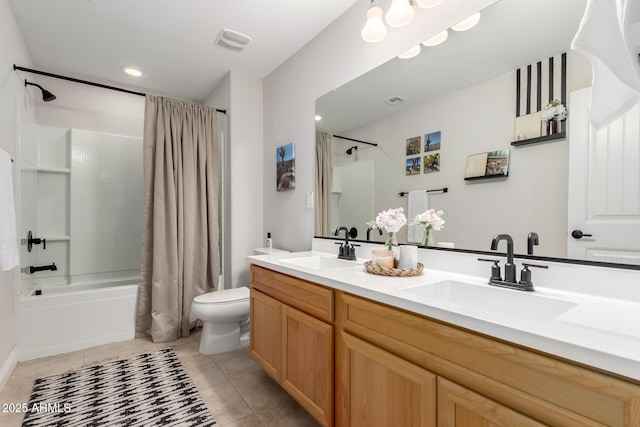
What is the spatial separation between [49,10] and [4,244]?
170 cm

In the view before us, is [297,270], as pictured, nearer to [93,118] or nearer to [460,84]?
[460,84]

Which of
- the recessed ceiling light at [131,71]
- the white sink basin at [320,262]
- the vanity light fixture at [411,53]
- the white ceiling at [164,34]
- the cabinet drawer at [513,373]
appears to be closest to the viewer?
the cabinet drawer at [513,373]

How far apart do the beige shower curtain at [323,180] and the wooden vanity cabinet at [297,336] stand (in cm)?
64

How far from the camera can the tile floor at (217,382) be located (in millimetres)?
1586

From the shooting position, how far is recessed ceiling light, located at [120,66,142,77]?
9.34 ft

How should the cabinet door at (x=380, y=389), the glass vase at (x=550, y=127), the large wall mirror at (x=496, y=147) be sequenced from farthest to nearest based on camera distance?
1. the glass vase at (x=550, y=127)
2. the large wall mirror at (x=496, y=147)
3. the cabinet door at (x=380, y=389)

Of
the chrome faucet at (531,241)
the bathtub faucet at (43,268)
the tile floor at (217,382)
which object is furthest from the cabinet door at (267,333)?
the bathtub faucet at (43,268)

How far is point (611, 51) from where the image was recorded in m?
0.79

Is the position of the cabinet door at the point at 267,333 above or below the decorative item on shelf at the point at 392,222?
below

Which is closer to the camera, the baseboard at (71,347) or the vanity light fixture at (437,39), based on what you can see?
the vanity light fixture at (437,39)

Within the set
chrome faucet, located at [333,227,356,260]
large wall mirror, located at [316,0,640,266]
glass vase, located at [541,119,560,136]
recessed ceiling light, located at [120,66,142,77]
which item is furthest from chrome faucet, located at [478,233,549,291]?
recessed ceiling light, located at [120,66,142,77]

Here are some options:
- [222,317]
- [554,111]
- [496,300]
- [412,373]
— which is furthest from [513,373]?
[222,317]

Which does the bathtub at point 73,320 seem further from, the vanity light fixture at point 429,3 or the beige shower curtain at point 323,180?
the vanity light fixture at point 429,3

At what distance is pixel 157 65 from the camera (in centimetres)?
280
